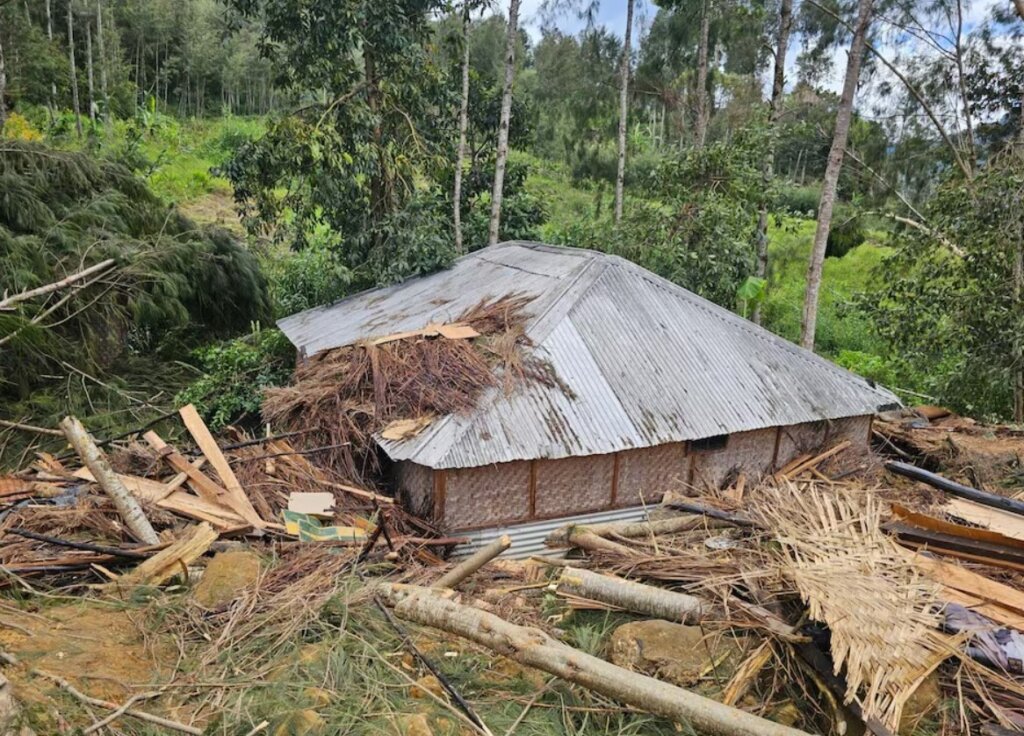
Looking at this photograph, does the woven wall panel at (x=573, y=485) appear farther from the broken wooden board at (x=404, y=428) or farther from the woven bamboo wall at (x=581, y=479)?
the broken wooden board at (x=404, y=428)

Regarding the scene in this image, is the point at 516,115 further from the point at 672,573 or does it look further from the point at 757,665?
the point at 757,665

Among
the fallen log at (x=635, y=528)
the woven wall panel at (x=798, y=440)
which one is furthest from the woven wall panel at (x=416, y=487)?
the woven wall panel at (x=798, y=440)

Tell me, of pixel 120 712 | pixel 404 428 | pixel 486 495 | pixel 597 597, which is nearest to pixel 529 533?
pixel 486 495

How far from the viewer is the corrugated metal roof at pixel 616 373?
24.4 ft

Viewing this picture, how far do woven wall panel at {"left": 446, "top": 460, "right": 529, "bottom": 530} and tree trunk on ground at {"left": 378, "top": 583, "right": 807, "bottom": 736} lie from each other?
2529 mm

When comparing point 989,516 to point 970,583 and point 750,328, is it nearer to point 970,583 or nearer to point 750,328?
point 970,583

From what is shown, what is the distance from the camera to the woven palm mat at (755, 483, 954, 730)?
3605 mm

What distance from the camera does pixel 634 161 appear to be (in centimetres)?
2842

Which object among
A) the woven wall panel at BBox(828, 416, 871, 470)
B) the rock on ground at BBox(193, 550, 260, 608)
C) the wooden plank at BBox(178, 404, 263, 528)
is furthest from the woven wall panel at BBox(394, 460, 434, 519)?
the woven wall panel at BBox(828, 416, 871, 470)

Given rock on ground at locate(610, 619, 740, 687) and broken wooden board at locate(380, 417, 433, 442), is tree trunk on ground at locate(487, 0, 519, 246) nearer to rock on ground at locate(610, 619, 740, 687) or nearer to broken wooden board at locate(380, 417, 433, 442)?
broken wooden board at locate(380, 417, 433, 442)

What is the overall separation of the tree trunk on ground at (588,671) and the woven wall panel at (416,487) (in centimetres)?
266

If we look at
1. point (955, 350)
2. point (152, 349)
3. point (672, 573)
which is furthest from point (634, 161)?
point (672, 573)

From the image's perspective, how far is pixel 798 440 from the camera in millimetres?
9352

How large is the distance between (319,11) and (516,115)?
212 inches
